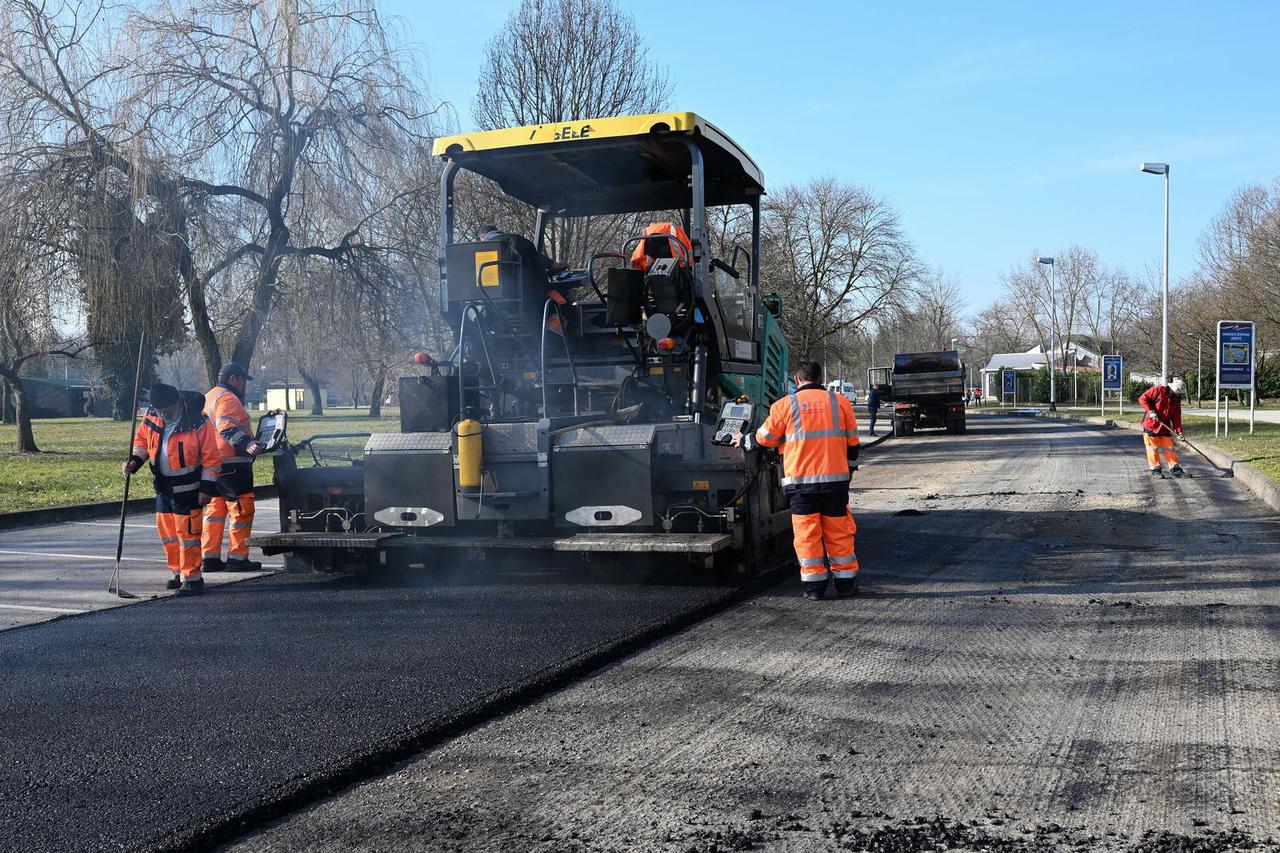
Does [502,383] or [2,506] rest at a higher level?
[502,383]

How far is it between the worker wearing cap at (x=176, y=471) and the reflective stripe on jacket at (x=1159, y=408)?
12621 mm

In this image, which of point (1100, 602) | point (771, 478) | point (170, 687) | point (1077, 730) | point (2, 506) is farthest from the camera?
point (2, 506)

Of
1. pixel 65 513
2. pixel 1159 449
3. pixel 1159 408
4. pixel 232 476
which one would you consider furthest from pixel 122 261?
pixel 1159 449

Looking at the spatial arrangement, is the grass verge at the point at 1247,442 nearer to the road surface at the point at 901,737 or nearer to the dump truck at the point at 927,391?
the dump truck at the point at 927,391

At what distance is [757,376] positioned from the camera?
883 centimetres

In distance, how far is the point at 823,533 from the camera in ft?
23.1

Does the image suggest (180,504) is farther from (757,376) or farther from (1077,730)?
(1077,730)

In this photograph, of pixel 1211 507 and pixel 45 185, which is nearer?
pixel 1211 507

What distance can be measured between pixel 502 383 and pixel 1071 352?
84.9 m

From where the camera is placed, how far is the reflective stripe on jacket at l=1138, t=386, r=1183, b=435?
15.9m

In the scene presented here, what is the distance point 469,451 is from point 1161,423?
1211 centimetres

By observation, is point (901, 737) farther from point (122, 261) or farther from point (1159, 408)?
point (122, 261)

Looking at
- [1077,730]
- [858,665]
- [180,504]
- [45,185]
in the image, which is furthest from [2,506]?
[1077,730]

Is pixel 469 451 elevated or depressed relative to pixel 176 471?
elevated
